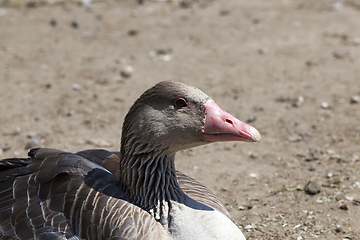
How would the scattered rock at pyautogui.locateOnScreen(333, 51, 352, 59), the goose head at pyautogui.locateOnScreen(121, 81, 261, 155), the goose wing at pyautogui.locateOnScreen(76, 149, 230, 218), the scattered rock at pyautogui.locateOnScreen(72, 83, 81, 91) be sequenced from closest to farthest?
1. the goose head at pyautogui.locateOnScreen(121, 81, 261, 155)
2. the goose wing at pyautogui.locateOnScreen(76, 149, 230, 218)
3. the scattered rock at pyautogui.locateOnScreen(72, 83, 81, 91)
4. the scattered rock at pyautogui.locateOnScreen(333, 51, 352, 59)

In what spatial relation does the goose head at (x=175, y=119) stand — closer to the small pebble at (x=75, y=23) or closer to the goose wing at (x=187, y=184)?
the goose wing at (x=187, y=184)

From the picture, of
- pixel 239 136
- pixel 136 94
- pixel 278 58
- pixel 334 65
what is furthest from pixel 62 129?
pixel 334 65

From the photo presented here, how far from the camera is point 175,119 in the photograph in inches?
140

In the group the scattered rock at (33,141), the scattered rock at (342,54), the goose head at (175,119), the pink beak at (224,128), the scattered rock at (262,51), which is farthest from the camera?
the scattered rock at (262,51)

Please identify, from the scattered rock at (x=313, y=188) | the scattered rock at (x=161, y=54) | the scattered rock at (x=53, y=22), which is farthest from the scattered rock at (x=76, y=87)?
the scattered rock at (x=313, y=188)

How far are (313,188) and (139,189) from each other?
2401mm

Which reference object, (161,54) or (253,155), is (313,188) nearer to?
(253,155)

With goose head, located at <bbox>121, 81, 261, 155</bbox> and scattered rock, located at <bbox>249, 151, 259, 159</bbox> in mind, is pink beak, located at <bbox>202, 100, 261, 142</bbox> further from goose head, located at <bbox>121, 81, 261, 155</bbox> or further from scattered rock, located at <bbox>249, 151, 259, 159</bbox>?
scattered rock, located at <bbox>249, 151, 259, 159</bbox>

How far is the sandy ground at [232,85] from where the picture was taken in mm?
5172

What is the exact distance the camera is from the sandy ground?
517cm

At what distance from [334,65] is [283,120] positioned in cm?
239

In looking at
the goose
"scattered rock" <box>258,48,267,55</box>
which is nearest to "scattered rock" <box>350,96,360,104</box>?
"scattered rock" <box>258,48,267,55</box>

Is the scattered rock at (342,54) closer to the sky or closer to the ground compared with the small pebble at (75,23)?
closer to the ground

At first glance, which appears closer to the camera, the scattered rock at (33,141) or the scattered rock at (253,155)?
the scattered rock at (253,155)
